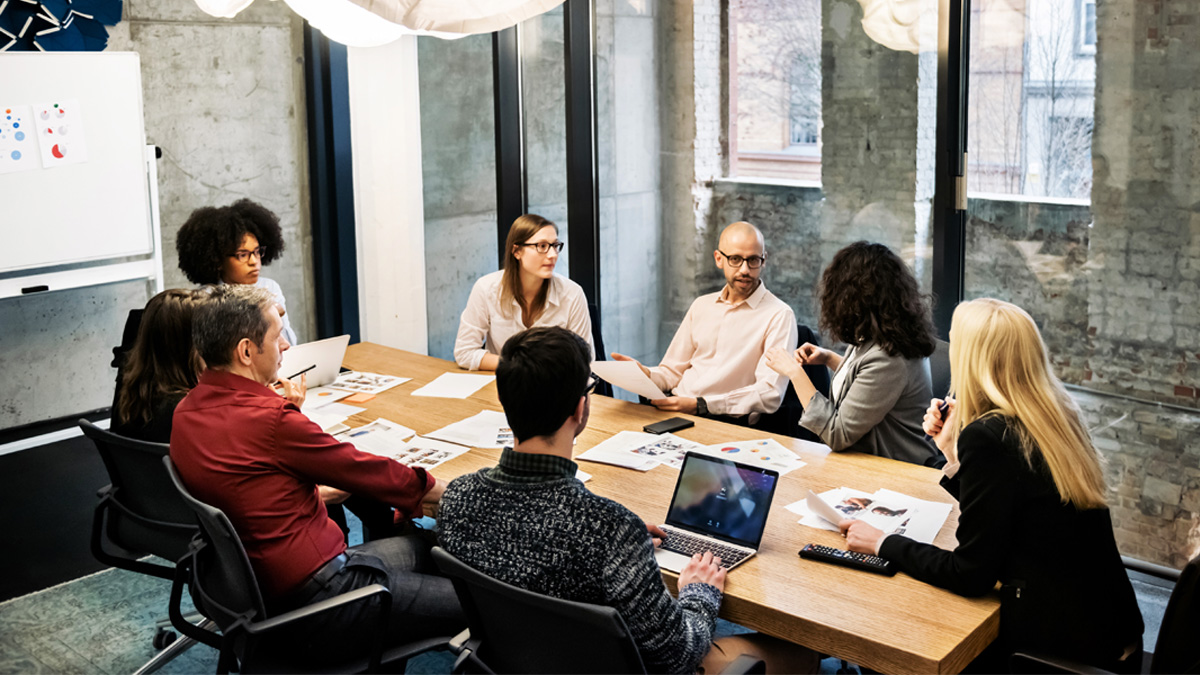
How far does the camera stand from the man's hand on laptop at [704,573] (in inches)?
94.2

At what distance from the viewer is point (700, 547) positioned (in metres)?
2.61

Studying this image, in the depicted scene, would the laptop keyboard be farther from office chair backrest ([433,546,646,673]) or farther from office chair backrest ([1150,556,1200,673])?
office chair backrest ([1150,556,1200,673])

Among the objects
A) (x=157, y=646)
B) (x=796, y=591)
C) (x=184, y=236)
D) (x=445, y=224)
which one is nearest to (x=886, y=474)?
(x=796, y=591)

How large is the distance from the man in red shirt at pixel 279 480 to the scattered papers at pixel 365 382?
1.36m

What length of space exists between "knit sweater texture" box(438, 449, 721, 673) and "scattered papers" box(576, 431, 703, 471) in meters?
1.07

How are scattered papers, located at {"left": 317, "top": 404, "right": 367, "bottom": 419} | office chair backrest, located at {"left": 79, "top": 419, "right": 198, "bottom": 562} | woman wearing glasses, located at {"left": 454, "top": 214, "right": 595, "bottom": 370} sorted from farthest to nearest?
woman wearing glasses, located at {"left": 454, "top": 214, "right": 595, "bottom": 370} → scattered papers, located at {"left": 317, "top": 404, "right": 367, "bottom": 419} → office chair backrest, located at {"left": 79, "top": 419, "right": 198, "bottom": 562}

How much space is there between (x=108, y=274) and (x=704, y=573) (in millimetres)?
3700

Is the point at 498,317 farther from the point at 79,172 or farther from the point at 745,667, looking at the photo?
the point at 745,667

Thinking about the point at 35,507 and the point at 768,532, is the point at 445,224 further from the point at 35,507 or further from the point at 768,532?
the point at 768,532

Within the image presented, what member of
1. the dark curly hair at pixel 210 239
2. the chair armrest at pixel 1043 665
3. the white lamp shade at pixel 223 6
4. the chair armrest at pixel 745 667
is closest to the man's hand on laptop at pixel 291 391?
the dark curly hair at pixel 210 239

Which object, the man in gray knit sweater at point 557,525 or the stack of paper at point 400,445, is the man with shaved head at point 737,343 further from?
the man in gray knit sweater at point 557,525

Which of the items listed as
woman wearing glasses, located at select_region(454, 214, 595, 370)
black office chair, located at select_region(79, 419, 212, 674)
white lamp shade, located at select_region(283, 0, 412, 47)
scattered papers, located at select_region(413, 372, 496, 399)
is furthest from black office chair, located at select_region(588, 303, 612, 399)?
white lamp shade, located at select_region(283, 0, 412, 47)

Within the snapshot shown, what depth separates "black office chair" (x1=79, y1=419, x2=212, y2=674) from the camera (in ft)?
9.88

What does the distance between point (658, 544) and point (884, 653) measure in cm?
67
